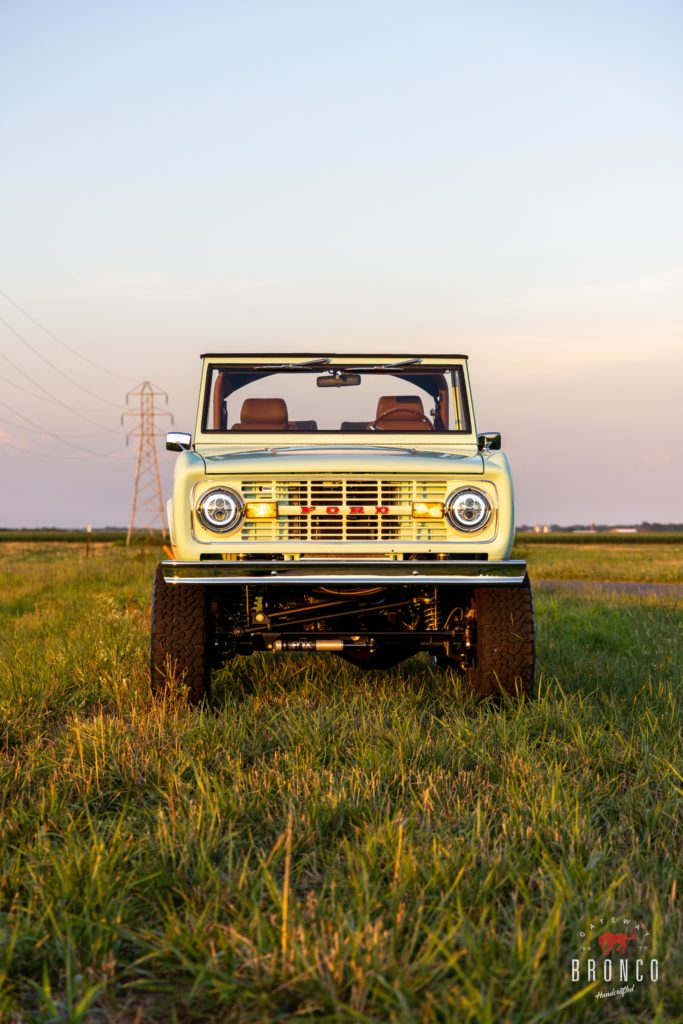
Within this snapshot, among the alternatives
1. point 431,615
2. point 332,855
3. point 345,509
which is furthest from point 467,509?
point 332,855

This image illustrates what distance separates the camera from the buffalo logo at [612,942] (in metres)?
2.39

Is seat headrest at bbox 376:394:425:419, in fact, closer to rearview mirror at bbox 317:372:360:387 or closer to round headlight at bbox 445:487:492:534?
rearview mirror at bbox 317:372:360:387

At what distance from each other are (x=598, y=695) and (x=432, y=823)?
2.89 meters

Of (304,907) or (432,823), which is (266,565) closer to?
(432,823)

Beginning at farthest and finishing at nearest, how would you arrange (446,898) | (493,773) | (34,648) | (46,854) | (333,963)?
(34,648), (493,773), (46,854), (446,898), (333,963)

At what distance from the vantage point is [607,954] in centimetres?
238

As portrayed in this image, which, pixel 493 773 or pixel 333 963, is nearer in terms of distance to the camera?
pixel 333 963

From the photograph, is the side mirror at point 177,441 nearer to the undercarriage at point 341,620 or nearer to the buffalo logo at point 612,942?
the undercarriage at point 341,620

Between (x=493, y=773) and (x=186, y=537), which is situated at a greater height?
(x=186, y=537)

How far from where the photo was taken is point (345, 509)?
5.23 metres

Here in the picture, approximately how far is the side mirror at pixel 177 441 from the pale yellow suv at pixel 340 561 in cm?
58

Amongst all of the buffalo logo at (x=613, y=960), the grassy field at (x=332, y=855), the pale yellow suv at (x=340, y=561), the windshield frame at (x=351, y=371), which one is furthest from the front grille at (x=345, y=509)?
the buffalo logo at (x=613, y=960)

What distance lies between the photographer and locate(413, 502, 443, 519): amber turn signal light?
17.3 feet

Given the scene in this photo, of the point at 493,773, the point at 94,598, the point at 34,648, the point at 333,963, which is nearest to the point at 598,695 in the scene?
the point at 493,773
